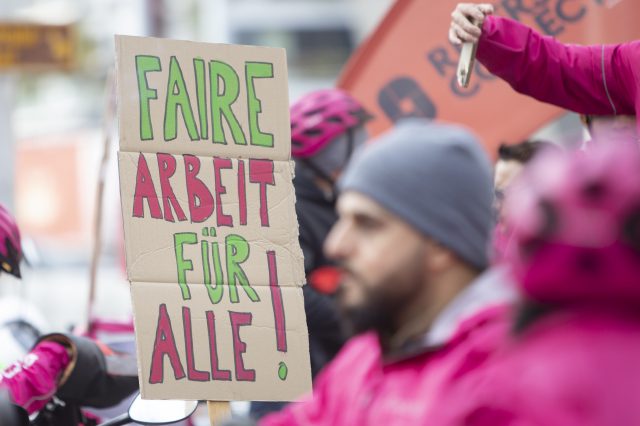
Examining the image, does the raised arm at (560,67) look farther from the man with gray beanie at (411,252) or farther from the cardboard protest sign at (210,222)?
the man with gray beanie at (411,252)

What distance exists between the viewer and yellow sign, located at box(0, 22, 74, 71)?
1055cm

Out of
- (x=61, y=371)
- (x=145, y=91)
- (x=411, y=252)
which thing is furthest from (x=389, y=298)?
(x=61, y=371)

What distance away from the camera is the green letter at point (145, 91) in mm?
4324

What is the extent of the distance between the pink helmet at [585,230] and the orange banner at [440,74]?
12.8 ft

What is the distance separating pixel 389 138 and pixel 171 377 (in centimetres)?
153

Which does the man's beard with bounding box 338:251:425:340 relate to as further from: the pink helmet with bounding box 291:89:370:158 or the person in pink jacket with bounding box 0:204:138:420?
the pink helmet with bounding box 291:89:370:158

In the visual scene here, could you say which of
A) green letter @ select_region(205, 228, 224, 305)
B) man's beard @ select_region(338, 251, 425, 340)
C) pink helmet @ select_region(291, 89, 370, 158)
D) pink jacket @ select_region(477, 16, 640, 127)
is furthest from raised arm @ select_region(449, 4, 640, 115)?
man's beard @ select_region(338, 251, 425, 340)

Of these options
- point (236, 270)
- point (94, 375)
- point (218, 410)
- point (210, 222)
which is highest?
point (210, 222)

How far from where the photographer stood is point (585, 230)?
2.15 m

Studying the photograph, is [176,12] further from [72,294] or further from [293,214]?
[293,214]

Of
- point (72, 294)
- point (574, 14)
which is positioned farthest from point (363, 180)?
point (72, 294)

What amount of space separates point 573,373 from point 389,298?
2.19 feet

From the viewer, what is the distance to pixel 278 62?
4559mm

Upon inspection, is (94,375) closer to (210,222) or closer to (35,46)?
(210,222)
